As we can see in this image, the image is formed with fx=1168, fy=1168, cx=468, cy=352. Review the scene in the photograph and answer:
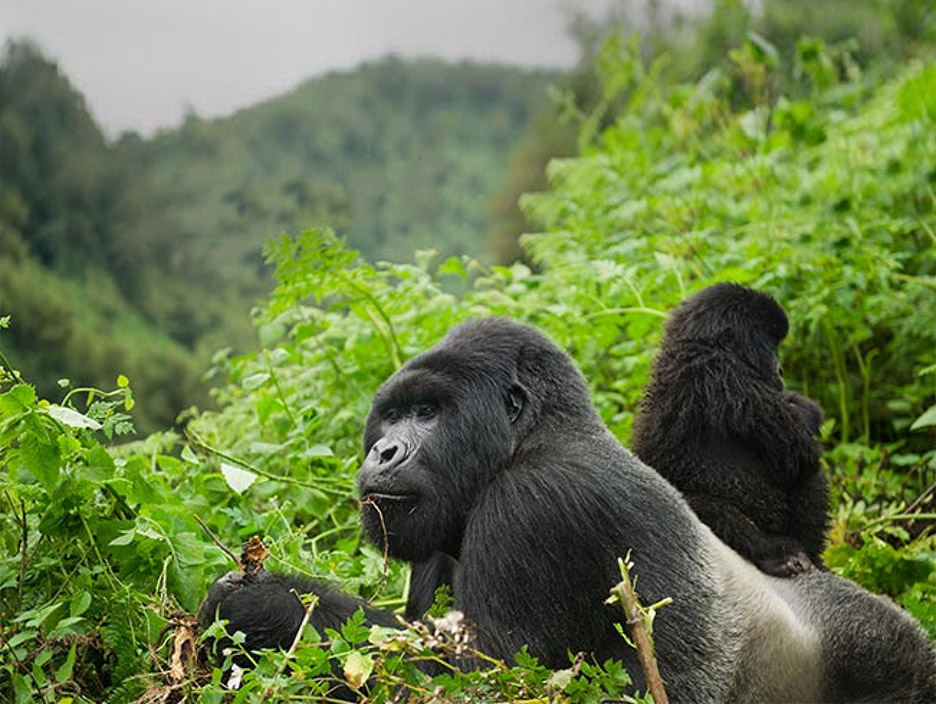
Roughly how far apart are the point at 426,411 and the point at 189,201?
1413cm

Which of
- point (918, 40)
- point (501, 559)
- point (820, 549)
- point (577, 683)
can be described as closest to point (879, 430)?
point (820, 549)

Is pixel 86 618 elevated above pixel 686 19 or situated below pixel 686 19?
below

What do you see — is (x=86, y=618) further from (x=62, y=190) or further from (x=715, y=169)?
(x=62, y=190)

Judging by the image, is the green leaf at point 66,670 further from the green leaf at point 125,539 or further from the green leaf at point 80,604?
the green leaf at point 125,539

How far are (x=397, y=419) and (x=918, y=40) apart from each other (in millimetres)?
11445

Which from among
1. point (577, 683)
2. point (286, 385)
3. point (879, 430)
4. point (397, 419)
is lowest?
point (879, 430)

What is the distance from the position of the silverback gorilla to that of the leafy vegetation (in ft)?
0.59

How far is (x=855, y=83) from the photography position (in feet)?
33.7

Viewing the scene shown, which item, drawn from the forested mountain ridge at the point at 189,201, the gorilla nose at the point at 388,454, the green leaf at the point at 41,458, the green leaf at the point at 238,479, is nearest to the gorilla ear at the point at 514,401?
the gorilla nose at the point at 388,454

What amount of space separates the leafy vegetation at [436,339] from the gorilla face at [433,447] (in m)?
0.33

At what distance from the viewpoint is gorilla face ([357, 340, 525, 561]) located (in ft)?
9.85

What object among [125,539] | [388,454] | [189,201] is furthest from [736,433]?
[189,201]

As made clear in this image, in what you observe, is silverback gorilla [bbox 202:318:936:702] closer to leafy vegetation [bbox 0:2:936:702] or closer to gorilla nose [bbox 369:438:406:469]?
gorilla nose [bbox 369:438:406:469]

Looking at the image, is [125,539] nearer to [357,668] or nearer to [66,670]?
[66,670]
